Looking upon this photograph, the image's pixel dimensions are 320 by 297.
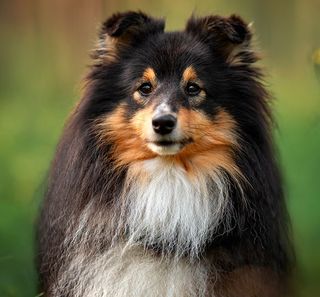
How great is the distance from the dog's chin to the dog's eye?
0.22 m

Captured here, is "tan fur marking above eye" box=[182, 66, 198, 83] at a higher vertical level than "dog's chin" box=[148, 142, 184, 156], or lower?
higher

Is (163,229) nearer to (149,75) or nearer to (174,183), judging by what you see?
(174,183)

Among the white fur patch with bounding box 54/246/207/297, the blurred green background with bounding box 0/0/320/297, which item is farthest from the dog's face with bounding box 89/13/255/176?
the blurred green background with bounding box 0/0/320/297

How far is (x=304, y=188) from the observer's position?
13.7ft

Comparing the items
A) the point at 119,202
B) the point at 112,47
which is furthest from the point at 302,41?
the point at 119,202

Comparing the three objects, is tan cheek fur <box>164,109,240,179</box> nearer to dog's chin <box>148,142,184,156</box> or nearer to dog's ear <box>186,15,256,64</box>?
dog's chin <box>148,142,184,156</box>

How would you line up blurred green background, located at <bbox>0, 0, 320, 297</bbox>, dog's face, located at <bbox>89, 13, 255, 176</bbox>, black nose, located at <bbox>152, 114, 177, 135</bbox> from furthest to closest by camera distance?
blurred green background, located at <bbox>0, 0, 320, 297</bbox>
dog's face, located at <bbox>89, 13, 255, 176</bbox>
black nose, located at <bbox>152, 114, 177, 135</bbox>

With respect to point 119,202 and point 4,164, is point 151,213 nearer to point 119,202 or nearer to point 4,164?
point 119,202

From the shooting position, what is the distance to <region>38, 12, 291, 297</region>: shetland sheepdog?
10.1 feet

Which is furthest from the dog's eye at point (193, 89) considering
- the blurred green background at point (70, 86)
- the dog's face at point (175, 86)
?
the blurred green background at point (70, 86)

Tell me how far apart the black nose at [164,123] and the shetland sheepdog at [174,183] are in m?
0.07

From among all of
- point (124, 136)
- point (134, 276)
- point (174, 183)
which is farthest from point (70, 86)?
point (134, 276)

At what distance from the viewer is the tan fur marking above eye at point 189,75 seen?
310cm

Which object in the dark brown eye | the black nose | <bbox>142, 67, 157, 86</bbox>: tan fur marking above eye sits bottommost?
the black nose
